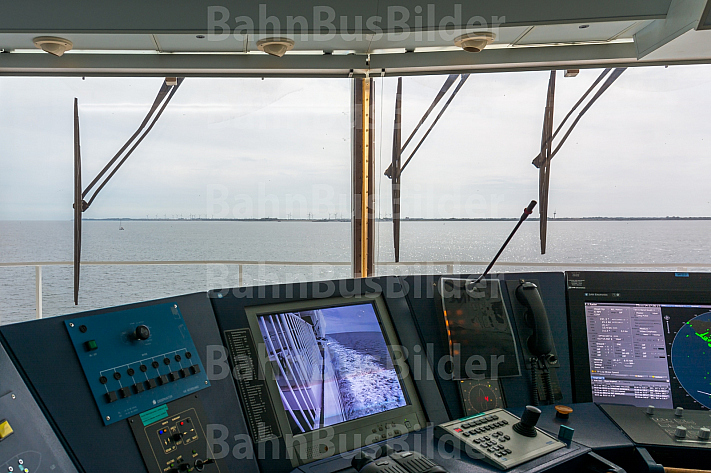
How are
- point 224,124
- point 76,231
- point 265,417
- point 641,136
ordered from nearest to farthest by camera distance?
point 265,417 < point 76,231 < point 224,124 < point 641,136

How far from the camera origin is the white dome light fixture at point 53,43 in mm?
1502

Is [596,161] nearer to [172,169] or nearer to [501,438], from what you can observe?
[172,169]

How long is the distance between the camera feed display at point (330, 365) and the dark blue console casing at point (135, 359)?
0.19m

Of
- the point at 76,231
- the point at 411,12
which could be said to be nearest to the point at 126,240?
the point at 76,231

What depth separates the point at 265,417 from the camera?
3.23 feet

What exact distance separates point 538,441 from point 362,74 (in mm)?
1574

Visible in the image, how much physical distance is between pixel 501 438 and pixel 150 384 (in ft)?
2.65

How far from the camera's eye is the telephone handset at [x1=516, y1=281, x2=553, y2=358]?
136 cm

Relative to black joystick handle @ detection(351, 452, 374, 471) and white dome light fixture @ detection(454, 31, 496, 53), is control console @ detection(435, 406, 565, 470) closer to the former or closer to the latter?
black joystick handle @ detection(351, 452, 374, 471)

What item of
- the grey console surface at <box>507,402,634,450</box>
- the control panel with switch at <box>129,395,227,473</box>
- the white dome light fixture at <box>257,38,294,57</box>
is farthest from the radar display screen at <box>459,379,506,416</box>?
the white dome light fixture at <box>257,38,294,57</box>

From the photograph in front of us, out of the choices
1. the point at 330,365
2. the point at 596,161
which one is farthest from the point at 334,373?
the point at 596,161

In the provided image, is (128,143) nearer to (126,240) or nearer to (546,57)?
(546,57)

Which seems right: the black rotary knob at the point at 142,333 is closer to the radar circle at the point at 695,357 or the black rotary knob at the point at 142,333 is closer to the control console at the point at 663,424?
the control console at the point at 663,424

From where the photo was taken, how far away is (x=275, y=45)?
1662mm
